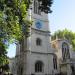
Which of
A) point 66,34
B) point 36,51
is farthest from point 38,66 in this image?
point 66,34

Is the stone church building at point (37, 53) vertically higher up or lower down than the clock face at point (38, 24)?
lower down

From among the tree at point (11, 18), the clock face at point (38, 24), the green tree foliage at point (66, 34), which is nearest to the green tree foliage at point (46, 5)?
the tree at point (11, 18)

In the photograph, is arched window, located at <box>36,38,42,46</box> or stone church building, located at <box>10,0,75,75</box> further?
arched window, located at <box>36,38,42,46</box>

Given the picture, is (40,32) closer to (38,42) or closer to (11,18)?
(38,42)

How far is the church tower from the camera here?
1088 inches

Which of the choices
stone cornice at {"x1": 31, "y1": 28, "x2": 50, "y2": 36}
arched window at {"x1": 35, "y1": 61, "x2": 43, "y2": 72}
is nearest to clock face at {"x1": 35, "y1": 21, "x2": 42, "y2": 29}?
stone cornice at {"x1": 31, "y1": 28, "x2": 50, "y2": 36}

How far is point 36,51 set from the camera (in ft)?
95.1

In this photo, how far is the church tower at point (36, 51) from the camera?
90.7ft

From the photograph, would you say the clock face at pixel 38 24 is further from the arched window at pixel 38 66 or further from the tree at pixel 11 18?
the tree at pixel 11 18

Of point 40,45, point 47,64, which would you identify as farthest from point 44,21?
point 47,64

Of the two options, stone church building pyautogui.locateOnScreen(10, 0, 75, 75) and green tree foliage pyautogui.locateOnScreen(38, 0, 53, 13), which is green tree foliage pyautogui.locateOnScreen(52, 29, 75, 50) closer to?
stone church building pyautogui.locateOnScreen(10, 0, 75, 75)

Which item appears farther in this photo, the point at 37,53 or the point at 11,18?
the point at 37,53

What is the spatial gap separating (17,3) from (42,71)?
1649 centimetres

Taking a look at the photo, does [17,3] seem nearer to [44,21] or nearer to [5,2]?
[5,2]
